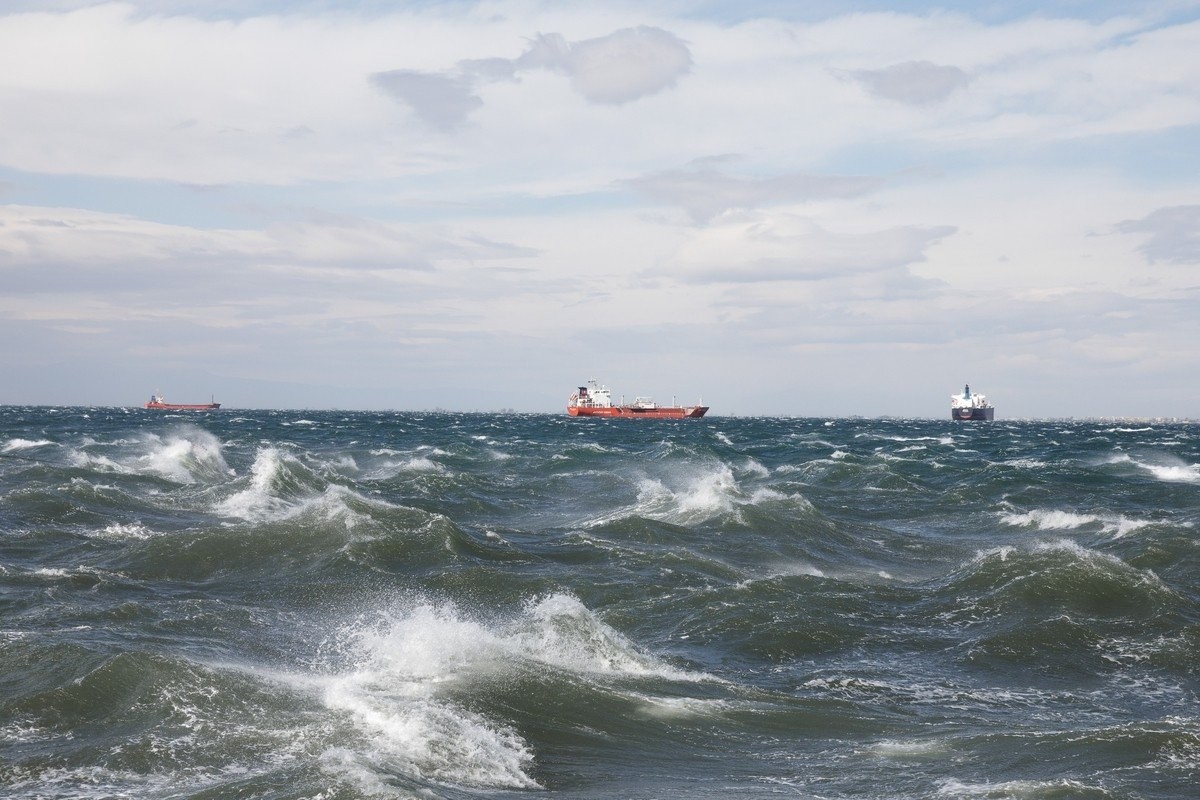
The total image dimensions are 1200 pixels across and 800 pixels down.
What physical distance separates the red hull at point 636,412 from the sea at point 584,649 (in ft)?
420

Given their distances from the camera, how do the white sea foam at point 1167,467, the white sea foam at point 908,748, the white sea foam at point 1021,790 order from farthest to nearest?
the white sea foam at point 1167,467 < the white sea foam at point 908,748 < the white sea foam at point 1021,790

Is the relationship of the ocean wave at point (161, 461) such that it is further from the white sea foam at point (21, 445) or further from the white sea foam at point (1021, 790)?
the white sea foam at point (1021, 790)

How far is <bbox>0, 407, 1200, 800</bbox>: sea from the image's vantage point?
10.7 m

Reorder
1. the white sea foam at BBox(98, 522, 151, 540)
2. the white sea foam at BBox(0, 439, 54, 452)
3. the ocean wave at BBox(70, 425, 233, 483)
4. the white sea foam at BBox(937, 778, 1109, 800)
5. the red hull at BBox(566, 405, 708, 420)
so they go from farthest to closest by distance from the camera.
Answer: the red hull at BBox(566, 405, 708, 420)
the white sea foam at BBox(0, 439, 54, 452)
the ocean wave at BBox(70, 425, 233, 483)
the white sea foam at BBox(98, 522, 151, 540)
the white sea foam at BBox(937, 778, 1109, 800)

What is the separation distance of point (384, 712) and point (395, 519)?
16622 millimetres

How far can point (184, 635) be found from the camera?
15875mm

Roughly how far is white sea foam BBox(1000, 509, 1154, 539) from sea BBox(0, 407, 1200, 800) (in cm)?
18

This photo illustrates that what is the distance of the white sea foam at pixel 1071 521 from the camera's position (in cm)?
3055

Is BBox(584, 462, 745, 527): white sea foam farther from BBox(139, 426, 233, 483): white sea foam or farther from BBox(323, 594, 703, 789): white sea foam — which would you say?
BBox(139, 426, 233, 483): white sea foam

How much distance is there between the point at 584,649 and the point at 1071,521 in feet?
73.0

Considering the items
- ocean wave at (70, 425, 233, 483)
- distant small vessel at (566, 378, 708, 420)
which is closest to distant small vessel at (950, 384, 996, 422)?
distant small vessel at (566, 378, 708, 420)

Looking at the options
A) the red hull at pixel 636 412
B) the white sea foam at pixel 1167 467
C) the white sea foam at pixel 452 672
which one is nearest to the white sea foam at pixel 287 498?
the white sea foam at pixel 452 672

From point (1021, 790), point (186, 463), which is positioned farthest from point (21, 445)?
point (1021, 790)

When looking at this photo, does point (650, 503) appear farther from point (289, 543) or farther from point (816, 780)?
point (816, 780)
